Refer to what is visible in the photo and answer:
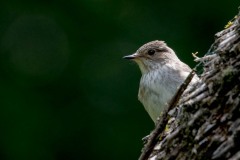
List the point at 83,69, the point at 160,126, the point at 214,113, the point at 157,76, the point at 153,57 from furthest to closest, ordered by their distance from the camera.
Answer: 1. the point at 83,69
2. the point at 153,57
3. the point at 157,76
4. the point at 160,126
5. the point at 214,113

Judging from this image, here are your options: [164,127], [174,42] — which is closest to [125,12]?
[174,42]

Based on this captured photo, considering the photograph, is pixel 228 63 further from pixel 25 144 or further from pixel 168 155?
pixel 25 144

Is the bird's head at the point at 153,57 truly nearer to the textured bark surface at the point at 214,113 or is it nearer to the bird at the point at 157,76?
the bird at the point at 157,76

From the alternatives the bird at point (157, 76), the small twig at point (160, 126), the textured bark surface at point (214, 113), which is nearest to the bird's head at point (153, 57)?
the bird at point (157, 76)

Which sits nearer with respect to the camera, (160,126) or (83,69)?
(160,126)

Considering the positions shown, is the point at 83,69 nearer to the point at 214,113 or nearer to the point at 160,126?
the point at 160,126

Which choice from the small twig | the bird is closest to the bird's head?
the bird

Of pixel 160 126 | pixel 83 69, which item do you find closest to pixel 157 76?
pixel 160 126
